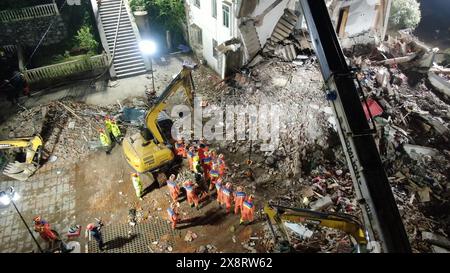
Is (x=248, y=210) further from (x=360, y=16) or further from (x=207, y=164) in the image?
(x=360, y=16)

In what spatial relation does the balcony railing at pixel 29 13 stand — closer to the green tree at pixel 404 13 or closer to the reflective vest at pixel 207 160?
the reflective vest at pixel 207 160

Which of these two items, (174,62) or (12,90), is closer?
(12,90)

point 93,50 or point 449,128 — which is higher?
point 93,50

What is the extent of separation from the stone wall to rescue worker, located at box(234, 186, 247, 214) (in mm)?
17760

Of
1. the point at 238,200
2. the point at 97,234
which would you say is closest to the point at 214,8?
the point at 238,200

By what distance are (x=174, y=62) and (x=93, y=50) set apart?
550 centimetres

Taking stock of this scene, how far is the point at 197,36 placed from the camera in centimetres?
2228

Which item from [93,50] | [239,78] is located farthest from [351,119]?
[93,50]

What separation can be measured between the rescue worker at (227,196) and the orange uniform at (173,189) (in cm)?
200

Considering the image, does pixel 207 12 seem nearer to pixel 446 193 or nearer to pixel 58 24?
pixel 58 24

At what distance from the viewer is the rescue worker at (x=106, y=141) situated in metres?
15.7

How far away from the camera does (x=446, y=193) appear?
1329cm

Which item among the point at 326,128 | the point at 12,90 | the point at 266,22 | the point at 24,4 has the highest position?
the point at 24,4

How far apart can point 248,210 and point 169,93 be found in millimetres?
5431
